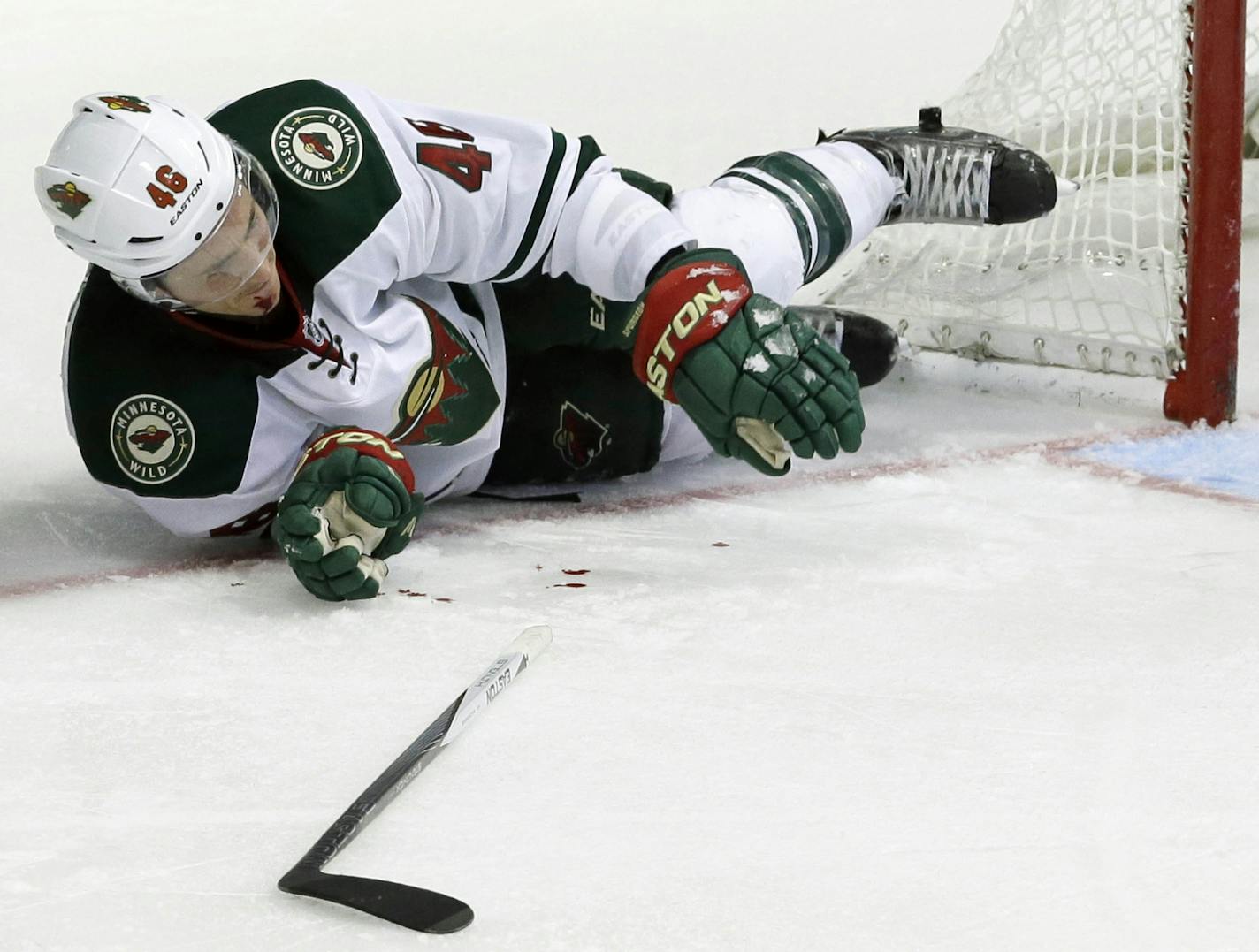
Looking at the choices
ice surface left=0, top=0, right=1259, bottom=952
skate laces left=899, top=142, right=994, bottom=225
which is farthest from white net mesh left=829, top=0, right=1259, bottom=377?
skate laces left=899, top=142, right=994, bottom=225

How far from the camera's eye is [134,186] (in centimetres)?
144

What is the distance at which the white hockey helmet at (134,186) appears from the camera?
1.43 meters

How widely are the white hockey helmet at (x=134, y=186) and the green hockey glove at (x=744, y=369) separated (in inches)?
16.2

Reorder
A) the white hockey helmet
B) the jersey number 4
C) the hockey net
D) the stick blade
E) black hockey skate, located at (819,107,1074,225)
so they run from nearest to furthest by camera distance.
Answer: the stick blade
the white hockey helmet
the jersey number 4
the hockey net
black hockey skate, located at (819,107,1074,225)

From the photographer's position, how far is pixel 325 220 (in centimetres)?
159

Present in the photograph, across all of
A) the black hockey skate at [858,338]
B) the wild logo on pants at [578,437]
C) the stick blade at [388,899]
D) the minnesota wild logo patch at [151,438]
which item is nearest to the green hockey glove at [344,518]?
the minnesota wild logo patch at [151,438]

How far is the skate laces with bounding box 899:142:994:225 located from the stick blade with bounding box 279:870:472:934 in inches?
53.7

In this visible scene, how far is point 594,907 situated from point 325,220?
803 mm

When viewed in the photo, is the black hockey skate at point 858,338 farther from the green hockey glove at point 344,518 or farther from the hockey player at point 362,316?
the green hockey glove at point 344,518

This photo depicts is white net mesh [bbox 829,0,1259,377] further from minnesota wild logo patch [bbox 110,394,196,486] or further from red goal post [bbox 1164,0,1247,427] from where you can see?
minnesota wild logo patch [bbox 110,394,196,486]

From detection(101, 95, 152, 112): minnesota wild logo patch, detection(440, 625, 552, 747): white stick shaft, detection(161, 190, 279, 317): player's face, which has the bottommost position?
detection(440, 625, 552, 747): white stick shaft

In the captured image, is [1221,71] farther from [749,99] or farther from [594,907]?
[749,99]

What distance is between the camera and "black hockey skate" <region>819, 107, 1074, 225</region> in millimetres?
2119

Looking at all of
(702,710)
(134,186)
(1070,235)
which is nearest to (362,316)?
(134,186)
